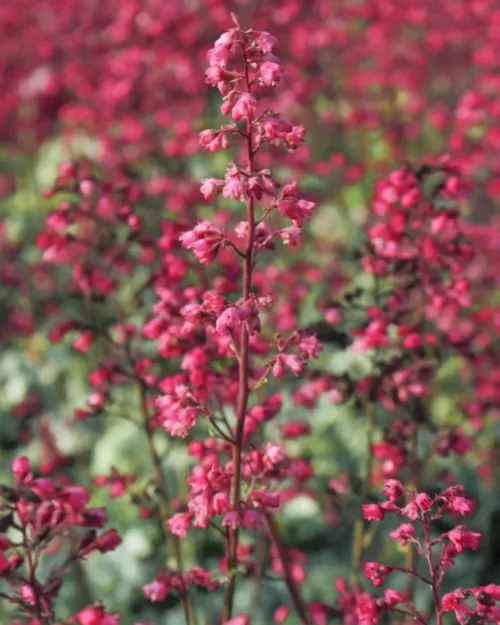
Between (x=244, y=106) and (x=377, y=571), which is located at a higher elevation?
(x=244, y=106)

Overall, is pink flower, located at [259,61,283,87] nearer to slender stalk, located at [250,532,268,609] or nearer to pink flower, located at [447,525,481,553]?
pink flower, located at [447,525,481,553]

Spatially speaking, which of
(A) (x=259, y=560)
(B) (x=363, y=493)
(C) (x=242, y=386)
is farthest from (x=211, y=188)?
(A) (x=259, y=560)

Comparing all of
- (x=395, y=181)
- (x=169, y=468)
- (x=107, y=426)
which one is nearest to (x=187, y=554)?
(x=169, y=468)

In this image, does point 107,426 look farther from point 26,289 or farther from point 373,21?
point 373,21

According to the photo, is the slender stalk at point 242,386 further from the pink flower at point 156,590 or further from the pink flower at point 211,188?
the pink flower at point 156,590

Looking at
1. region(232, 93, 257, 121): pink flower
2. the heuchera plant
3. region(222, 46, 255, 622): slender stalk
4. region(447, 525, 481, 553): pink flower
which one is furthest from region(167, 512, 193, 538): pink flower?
region(232, 93, 257, 121): pink flower

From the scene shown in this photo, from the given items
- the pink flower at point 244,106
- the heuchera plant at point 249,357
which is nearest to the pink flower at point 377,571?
the heuchera plant at point 249,357

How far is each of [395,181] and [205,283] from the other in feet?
2.84

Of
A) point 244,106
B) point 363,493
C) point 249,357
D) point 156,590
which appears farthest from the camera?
point 363,493

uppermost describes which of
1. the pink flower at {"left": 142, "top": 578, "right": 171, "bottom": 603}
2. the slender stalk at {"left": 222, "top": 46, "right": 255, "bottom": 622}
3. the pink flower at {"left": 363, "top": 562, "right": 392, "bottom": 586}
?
the slender stalk at {"left": 222, "top": 46, "right": 255, "bottom": 622}

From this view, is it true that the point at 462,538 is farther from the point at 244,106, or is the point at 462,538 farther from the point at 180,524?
the point at 244,106

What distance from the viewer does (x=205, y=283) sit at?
148 inches

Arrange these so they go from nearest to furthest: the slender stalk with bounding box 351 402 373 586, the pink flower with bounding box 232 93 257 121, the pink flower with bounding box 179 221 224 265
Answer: the pink flower with bounding box 232 93 257 121 → the pink flower with bounding box 179 221 224 265 → the slender stalk with bounding box 351 402 373 586

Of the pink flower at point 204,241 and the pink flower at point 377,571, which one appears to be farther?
the pink flower at point 204,241
